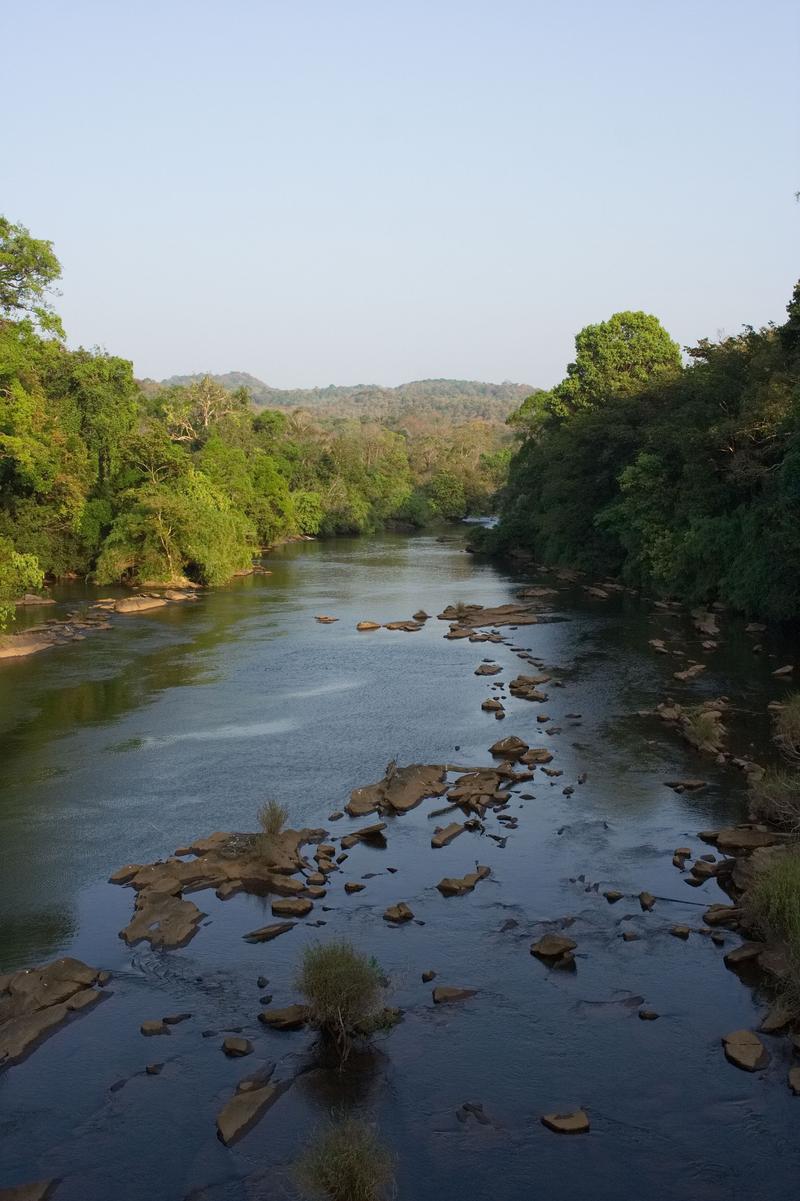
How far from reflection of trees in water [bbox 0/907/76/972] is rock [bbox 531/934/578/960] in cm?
686

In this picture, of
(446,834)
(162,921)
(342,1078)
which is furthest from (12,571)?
(342,1078)

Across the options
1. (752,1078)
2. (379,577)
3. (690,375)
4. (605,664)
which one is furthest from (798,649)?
(379,577)

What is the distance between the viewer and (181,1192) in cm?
978

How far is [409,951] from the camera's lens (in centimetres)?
1422

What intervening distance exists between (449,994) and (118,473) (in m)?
47.0

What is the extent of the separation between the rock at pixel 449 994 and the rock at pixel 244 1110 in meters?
2.44

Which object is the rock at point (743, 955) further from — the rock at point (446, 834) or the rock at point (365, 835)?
the rock at point (365, 835)

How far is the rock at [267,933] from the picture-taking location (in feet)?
48.6

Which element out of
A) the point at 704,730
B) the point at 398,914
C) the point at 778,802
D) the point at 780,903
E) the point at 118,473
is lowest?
the point at 398,914

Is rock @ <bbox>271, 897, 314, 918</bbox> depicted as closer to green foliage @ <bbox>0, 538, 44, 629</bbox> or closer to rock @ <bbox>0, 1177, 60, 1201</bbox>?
rock @ <bbox>0, 1177, 60, 1201</bbox>

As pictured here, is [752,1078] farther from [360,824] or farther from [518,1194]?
[360,824]

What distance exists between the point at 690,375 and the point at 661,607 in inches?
446

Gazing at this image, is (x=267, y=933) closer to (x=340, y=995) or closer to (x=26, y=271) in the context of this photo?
(x=340, y=995)

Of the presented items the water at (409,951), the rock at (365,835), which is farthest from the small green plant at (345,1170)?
the rock at (365,835)
